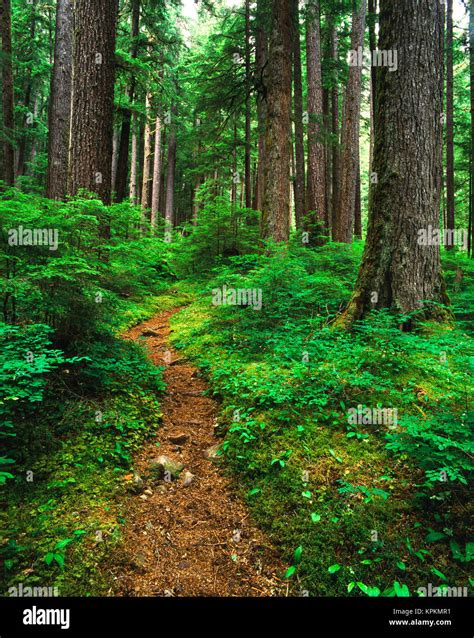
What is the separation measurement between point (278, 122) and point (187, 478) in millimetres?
7748

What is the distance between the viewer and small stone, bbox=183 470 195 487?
3498mm

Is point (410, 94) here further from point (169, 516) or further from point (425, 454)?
point (169, 516)

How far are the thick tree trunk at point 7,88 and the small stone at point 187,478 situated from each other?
32.2 feet

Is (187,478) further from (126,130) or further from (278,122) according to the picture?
(126,130)

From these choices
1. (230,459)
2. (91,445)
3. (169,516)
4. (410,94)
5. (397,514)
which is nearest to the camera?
(397,514)

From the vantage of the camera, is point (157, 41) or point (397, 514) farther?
point (157, 41)

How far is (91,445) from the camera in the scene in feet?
11.2

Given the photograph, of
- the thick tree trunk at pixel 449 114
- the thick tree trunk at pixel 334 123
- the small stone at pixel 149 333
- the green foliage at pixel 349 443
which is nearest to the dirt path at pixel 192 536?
the green foliage at pixel 349 443

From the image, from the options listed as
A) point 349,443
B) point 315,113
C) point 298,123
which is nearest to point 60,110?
point 298,123

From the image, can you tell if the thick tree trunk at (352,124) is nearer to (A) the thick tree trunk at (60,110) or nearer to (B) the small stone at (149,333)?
(B) the small stone at (149,333)

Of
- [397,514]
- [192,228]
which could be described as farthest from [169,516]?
[192,228]

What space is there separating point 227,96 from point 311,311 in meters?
9.17

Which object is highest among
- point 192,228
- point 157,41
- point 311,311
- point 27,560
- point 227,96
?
point 157,41
